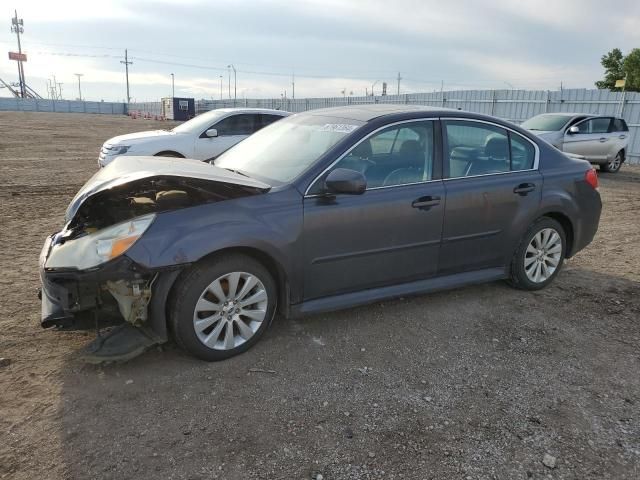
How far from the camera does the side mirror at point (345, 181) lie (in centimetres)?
342

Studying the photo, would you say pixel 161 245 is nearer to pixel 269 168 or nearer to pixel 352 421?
pixel 269 168

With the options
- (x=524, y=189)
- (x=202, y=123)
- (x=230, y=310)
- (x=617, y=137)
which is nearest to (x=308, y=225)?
(x=230, y=310)

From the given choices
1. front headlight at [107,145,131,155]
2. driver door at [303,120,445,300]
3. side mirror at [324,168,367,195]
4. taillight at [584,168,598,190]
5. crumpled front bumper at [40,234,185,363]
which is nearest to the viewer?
crumpled front bumper at [40,234,185,363]

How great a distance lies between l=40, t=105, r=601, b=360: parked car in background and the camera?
311 centimetres

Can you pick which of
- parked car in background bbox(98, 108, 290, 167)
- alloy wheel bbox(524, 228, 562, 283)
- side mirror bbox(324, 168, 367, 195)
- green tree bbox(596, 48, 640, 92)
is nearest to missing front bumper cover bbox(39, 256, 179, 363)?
side mirror bbox(324, 168, 367, 195)

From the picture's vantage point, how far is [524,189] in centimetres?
447

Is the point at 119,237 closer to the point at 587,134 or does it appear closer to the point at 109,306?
the point at 109,306

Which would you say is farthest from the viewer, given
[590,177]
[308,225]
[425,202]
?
[590,177]

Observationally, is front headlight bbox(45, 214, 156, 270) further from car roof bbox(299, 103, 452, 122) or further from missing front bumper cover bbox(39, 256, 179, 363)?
car roof bbox(299, 103, 452, 122)

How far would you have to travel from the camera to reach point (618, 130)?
14625 millimetres

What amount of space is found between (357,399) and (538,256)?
2.63 meters

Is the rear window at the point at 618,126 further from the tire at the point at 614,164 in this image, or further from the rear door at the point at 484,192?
the rear door at the point at 484,192

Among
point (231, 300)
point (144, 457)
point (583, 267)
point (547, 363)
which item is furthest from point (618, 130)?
point (144, 457)

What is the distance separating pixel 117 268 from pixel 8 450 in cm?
104
